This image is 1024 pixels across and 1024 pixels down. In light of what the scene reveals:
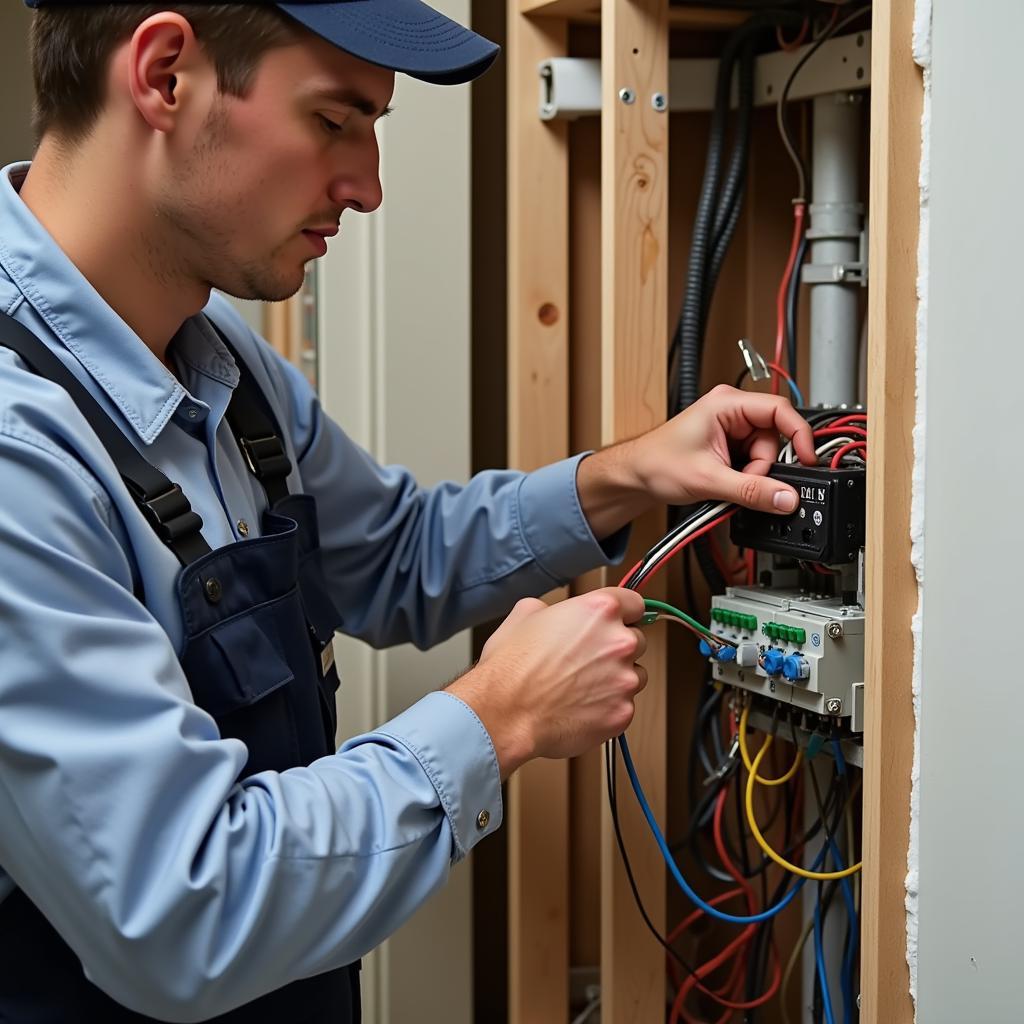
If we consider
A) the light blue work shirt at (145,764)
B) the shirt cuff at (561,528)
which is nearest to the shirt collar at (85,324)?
the light blue work shirt at (145,764)

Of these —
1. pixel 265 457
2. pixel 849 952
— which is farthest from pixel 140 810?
pixel 849 952

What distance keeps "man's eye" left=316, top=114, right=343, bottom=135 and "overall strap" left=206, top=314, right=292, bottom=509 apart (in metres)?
0.27

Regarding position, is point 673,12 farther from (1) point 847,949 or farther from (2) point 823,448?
(1) point 847,949

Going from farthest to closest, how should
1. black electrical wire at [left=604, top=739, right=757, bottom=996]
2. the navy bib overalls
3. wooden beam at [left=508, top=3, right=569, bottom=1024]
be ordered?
wooden beam at [left=508, top=3, right=569, bottom=1024], black electrical wire at [left=604, top=739, right=757, bottom=996], the navy bib overalls

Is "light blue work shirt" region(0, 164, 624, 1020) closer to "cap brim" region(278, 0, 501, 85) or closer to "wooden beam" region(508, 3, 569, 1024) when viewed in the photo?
"cap brim" region(278, 0, 501, 85)

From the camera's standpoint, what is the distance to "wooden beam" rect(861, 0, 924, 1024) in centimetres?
102

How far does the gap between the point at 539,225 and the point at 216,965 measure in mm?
1006

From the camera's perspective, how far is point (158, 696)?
2.96 ft

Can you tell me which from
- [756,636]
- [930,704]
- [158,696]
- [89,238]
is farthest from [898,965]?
[89,238]

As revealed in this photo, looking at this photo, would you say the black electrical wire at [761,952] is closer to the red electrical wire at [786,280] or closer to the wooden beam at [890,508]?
the wooden beam at [890,508]

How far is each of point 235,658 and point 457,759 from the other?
0.21 metres

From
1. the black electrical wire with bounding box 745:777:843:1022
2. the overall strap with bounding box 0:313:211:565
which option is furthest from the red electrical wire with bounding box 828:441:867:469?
the overall strap with bounding box 0:313:211:565

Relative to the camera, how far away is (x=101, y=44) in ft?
3.53

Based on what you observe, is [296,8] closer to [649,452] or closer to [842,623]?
[649,452]
